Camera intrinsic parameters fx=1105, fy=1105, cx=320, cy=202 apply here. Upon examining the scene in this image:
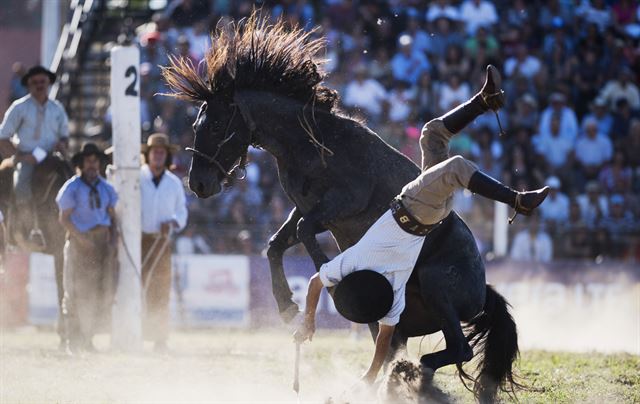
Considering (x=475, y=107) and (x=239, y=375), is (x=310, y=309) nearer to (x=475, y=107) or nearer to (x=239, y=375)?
(x=475, y=107)

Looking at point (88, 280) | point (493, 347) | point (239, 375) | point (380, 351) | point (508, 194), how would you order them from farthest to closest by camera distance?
point (88, 280), point (239, 375), point (493, 347), point (380, 351), point (508, 194)

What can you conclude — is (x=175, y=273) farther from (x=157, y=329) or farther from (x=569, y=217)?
(x=569, y=217)

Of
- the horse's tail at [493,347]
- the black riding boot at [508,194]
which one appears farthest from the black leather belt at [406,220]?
the horse's tail at [493,347]

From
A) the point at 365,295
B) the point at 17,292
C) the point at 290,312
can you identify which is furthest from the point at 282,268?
the point at 17,292

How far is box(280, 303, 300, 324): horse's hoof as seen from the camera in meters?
7.02

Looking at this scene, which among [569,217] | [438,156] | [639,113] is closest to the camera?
[438,156]

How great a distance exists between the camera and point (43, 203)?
36.7 ft

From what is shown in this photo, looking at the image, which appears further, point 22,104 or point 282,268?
point 22,104

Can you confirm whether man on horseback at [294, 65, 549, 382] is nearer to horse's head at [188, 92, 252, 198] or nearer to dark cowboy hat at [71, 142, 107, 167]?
horse's head at [188, 92, 252, 198]

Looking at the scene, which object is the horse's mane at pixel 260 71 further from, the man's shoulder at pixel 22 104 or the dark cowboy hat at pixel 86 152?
the man's shoulder at pixel 22 104

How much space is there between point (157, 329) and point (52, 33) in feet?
22.0

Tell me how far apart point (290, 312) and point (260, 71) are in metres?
1.67

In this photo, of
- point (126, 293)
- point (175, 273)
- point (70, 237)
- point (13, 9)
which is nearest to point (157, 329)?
point (126, 293)

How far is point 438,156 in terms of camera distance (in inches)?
278
